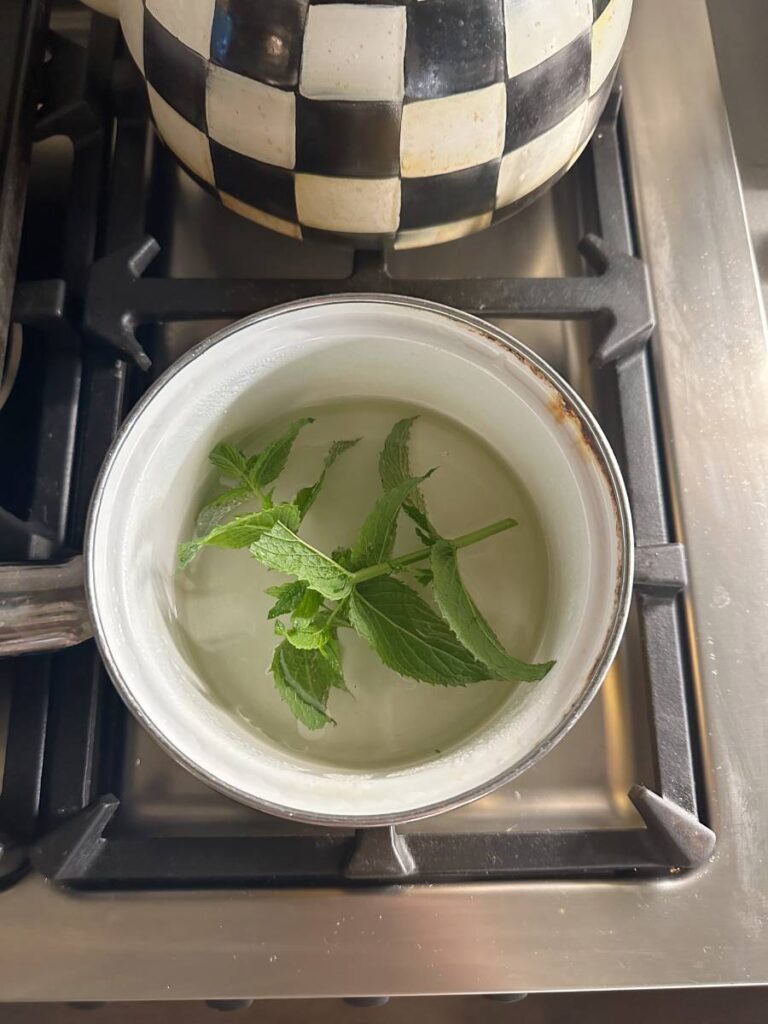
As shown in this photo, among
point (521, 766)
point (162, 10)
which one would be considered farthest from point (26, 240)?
point (521, 766)

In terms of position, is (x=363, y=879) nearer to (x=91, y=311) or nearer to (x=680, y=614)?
(x=680, y=614)

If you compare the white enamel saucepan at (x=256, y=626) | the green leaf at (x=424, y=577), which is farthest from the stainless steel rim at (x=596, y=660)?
the green leaf at (x=424, y=577)

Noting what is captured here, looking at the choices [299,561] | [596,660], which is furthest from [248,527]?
[596,660]

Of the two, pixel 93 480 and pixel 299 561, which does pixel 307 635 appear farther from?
pixel 93 480

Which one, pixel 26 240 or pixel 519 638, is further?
pixel 26 240

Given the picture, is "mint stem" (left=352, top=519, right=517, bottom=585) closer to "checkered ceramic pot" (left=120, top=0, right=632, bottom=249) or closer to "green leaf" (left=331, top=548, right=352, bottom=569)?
"green leaf" (left=331, top=548, right=352, bottom=569)
